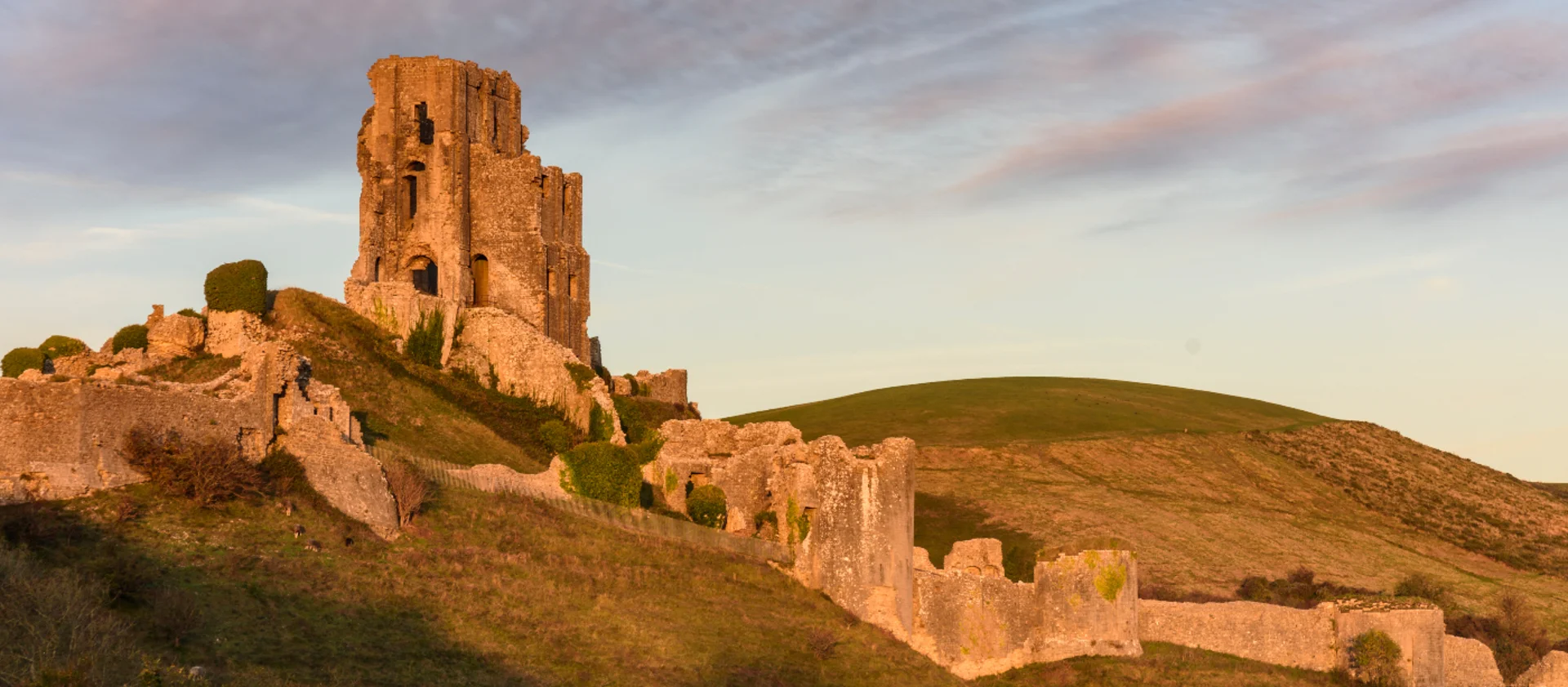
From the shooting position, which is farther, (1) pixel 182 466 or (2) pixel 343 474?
(2) pixel 343 474

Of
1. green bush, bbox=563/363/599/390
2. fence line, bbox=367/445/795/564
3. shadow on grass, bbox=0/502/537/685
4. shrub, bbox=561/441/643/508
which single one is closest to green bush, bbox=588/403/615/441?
green bush, bbox=563/363/599/390

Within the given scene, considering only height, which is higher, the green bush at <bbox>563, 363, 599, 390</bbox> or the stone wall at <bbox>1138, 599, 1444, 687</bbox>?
the green bush at <bbox>563, 363, 599, 390</bbox>

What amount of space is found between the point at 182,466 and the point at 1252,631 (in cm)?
2780

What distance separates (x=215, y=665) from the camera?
24453 mm

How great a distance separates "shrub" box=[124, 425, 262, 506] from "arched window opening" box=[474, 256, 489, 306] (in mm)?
34594

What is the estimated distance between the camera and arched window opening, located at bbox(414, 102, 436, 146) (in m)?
65.1

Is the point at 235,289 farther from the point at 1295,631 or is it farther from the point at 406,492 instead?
the point at 1295,631

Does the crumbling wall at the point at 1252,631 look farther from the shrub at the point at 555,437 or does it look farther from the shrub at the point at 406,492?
the shrub at the point at 555,437

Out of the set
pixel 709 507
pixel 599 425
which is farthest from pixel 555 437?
pixel 709 507

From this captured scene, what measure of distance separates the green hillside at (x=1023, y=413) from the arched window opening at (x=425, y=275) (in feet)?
66.8

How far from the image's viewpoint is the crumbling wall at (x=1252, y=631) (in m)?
40.8

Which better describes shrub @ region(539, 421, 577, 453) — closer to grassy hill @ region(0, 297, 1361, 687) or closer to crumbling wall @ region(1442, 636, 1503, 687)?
grassy hill @ region(0, 297, 1361, 687)

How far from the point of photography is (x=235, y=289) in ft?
174

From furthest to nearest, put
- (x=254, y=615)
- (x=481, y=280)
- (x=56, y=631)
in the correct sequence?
(x=481, y=280), (x=254, y=615), (x=56, y=631)
